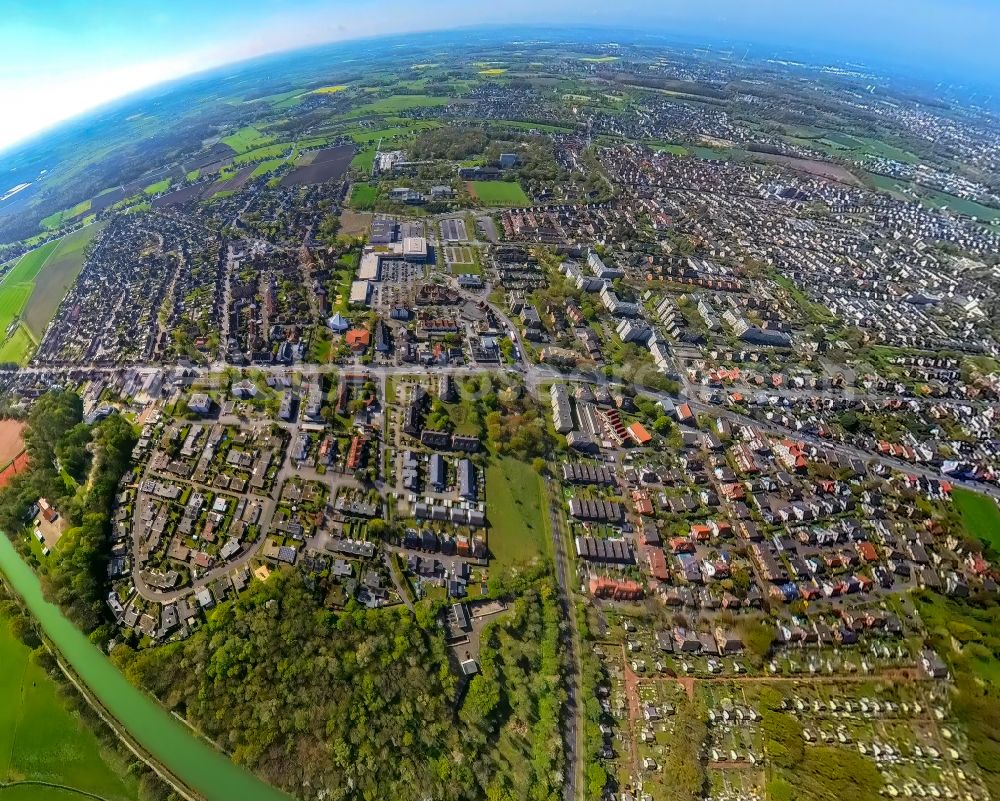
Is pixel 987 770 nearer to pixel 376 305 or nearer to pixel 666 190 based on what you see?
pixel 376 305

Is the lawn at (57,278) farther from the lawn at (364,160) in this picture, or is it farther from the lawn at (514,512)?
the lawn at (514,512)

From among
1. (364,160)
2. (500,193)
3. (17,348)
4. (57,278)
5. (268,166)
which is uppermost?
(268,166)

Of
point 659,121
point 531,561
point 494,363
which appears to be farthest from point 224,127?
point 531,561

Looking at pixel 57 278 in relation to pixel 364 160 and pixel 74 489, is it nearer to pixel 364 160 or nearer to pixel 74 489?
pixel 74 489

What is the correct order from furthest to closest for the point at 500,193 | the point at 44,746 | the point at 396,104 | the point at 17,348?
the point at 396,104 < the point at 500,193 < the point at 17,348 < the point at 44,746

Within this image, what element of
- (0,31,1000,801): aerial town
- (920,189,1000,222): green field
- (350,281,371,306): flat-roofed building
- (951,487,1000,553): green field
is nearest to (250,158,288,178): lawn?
(0,31,1000,801): aerial town

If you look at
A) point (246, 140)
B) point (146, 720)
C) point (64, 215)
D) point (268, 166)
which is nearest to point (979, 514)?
point (146, 720)

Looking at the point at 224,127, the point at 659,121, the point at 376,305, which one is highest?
the point at 224,127
